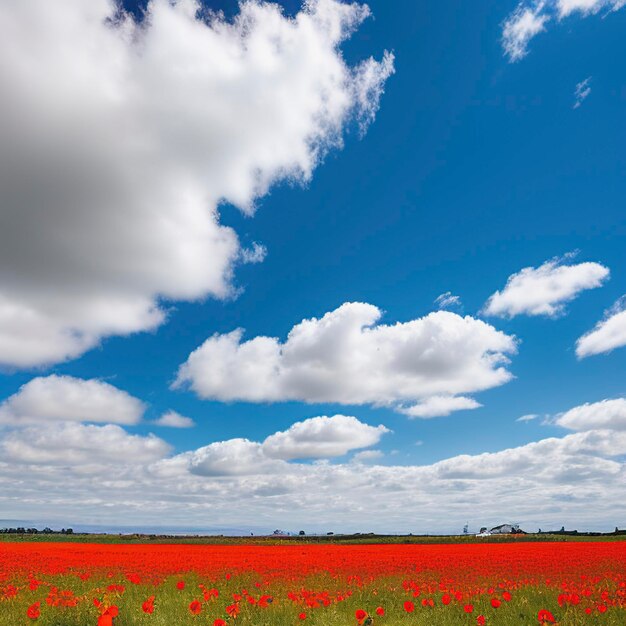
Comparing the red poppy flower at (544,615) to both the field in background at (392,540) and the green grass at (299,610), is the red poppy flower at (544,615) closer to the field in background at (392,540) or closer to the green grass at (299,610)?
the green grass at (299,610)

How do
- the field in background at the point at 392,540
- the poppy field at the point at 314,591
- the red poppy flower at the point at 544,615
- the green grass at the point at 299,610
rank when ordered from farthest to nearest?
the field in background at the point at 392,540 → the poppy field at the point at 314,591 → the green grass at the point at 299,610 → the red poppy flower at the point at 544,615

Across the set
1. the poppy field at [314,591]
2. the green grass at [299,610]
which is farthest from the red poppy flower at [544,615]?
the green grass at [299,610]

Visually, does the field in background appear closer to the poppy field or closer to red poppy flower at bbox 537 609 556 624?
the poppy field

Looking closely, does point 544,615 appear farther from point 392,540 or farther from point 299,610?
point 392,540

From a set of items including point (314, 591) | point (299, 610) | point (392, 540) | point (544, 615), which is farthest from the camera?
point (392, 540)

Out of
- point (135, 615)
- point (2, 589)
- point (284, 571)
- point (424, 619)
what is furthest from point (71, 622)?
point (284, 571)

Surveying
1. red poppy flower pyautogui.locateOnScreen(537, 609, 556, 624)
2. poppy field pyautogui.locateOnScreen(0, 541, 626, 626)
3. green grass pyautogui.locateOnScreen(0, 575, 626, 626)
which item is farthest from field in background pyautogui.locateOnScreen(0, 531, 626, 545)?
red poppy flower pyautogui.locateOnScreen(537, 609, 556, 624)

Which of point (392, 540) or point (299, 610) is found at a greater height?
point (392, 540)

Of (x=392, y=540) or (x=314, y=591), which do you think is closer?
(x=314, y=591)

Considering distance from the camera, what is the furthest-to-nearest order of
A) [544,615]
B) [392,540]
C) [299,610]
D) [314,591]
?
[392,540] < [314,591] < [299,610] < [544,615]

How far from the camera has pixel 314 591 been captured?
13219 millimetres

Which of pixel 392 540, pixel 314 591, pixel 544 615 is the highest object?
pixel 392 540

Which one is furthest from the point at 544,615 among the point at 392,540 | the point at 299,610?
the point at 392,540

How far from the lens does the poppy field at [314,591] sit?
31.3 ft
